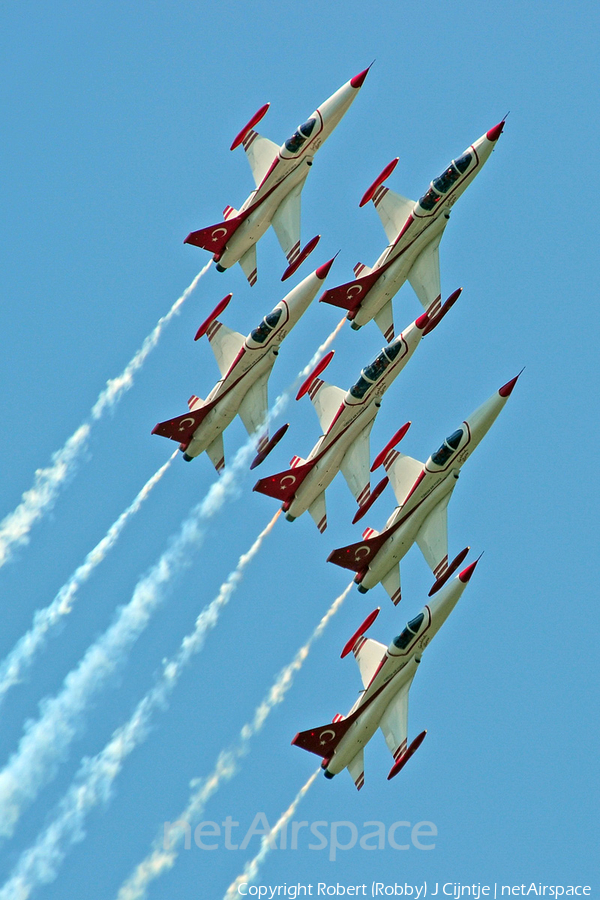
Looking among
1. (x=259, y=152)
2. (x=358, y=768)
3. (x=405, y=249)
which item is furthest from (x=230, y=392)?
(x=358, y=768)

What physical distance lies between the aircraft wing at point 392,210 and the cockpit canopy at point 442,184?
83 centimetres

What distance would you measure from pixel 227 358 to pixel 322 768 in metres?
13.4

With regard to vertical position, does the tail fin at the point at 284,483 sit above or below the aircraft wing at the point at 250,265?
below

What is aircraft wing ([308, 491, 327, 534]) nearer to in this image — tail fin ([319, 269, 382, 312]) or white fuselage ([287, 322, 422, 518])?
white fuselage ([287, 322, 422, 518])

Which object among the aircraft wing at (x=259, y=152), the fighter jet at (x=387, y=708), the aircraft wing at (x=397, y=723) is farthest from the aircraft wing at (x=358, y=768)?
the aircraft wing at (x=259, y=152)

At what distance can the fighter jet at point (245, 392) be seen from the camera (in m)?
68.9

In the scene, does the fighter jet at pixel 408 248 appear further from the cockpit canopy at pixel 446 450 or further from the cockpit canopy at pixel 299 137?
the cockpit canopy at pixel 446 450

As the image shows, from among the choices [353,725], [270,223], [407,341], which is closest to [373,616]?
[353,725]

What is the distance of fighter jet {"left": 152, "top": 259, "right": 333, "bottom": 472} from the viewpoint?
68.9 m

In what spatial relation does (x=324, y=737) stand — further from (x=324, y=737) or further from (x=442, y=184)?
(x=442, y=184)

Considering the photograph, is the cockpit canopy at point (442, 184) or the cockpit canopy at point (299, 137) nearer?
the cockpit canopy at point (442, 184)

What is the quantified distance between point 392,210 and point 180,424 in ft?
32.0

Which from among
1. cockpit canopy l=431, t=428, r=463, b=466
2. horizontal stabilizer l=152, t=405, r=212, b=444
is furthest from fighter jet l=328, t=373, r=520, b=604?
horizontal stabilizer l=152, t=405, r=212, b=444

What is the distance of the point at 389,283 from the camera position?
6906cm
